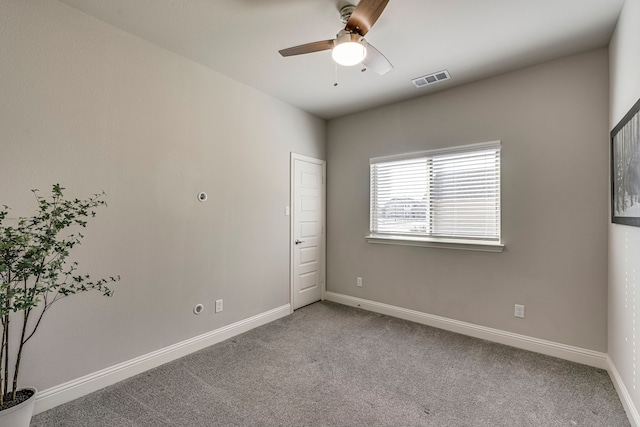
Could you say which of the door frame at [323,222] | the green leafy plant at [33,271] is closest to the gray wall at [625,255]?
the door frame at [323,222]

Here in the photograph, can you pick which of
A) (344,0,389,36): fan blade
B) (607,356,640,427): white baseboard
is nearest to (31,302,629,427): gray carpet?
(607,356,640,427): white baseboard

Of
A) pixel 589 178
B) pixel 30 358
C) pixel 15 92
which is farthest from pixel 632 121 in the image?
pixel 30 358

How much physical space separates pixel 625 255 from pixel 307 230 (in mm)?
3132

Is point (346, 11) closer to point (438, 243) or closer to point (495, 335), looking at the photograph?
point (438, 243)

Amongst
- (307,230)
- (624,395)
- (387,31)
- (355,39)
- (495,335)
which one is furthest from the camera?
(307,230)

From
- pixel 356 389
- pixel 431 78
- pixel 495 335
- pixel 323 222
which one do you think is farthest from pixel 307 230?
pixel 495 335

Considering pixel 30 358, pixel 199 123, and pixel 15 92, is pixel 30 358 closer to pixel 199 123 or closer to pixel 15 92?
pixel 15 92

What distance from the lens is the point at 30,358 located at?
1924 millimetres

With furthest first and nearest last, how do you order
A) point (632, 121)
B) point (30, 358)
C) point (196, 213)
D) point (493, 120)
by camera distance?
1. point (493, 120)
2. point (196, 213)
3. point (30, 358)
4. point (632, 121)

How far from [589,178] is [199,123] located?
3.59 m

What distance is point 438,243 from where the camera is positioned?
337 cm

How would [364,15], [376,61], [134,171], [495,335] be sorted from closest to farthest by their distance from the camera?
[364,15], [376,61], [134,171], [495,335]

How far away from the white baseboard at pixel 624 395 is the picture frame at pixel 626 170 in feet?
3.77

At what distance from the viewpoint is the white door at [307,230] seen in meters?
3.95
